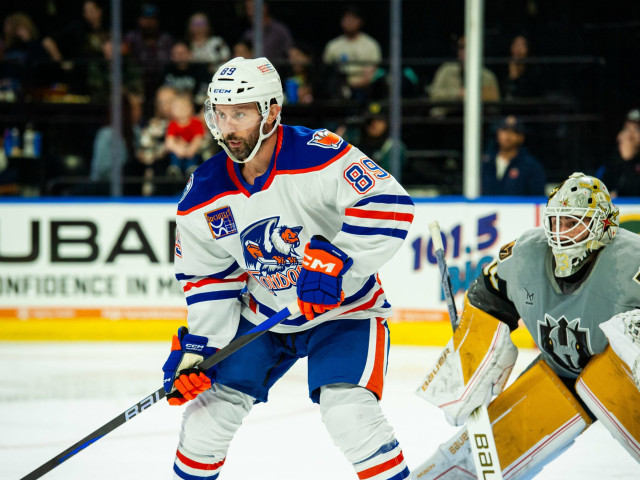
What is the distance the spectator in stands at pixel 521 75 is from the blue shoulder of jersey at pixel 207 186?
3599 millimetres

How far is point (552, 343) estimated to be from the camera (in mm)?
2406

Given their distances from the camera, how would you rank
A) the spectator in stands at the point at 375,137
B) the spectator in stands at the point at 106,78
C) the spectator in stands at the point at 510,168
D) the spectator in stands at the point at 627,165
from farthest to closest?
the spectator in stands at the point at 106,78 → the spectator in stands at the point at 375,137 → the spectator in stands at the point at 510,168 → the spectator in stands at the point at 627,165

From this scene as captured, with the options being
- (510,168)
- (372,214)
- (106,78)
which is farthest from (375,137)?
(372,214)

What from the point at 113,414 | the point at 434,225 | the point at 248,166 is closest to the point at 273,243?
the point at 248,166

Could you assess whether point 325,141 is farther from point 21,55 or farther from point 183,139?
point 21,55

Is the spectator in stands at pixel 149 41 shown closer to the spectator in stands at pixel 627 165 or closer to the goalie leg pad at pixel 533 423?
the spectator in stands at pixel 627 165

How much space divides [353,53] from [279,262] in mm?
3952

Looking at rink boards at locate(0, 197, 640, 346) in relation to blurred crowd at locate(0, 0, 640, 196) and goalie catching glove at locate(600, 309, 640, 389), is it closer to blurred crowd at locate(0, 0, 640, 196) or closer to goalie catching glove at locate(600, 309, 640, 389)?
blurred crowd at locate(0, 0, 640, 196)

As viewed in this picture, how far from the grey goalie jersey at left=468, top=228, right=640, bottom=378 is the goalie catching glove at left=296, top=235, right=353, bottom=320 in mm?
481

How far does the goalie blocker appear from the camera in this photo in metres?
2.28

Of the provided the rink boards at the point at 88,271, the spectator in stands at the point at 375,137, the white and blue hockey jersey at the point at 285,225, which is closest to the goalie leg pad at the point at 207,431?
the white and blue hockey jersey at the point at 285,225

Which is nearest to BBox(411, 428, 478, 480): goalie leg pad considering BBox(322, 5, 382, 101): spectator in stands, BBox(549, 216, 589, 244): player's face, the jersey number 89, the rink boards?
BBox(549, 216, 589, 244): player's face

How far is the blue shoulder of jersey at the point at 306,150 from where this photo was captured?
233 centimetres

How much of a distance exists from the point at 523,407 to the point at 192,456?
843 mm
